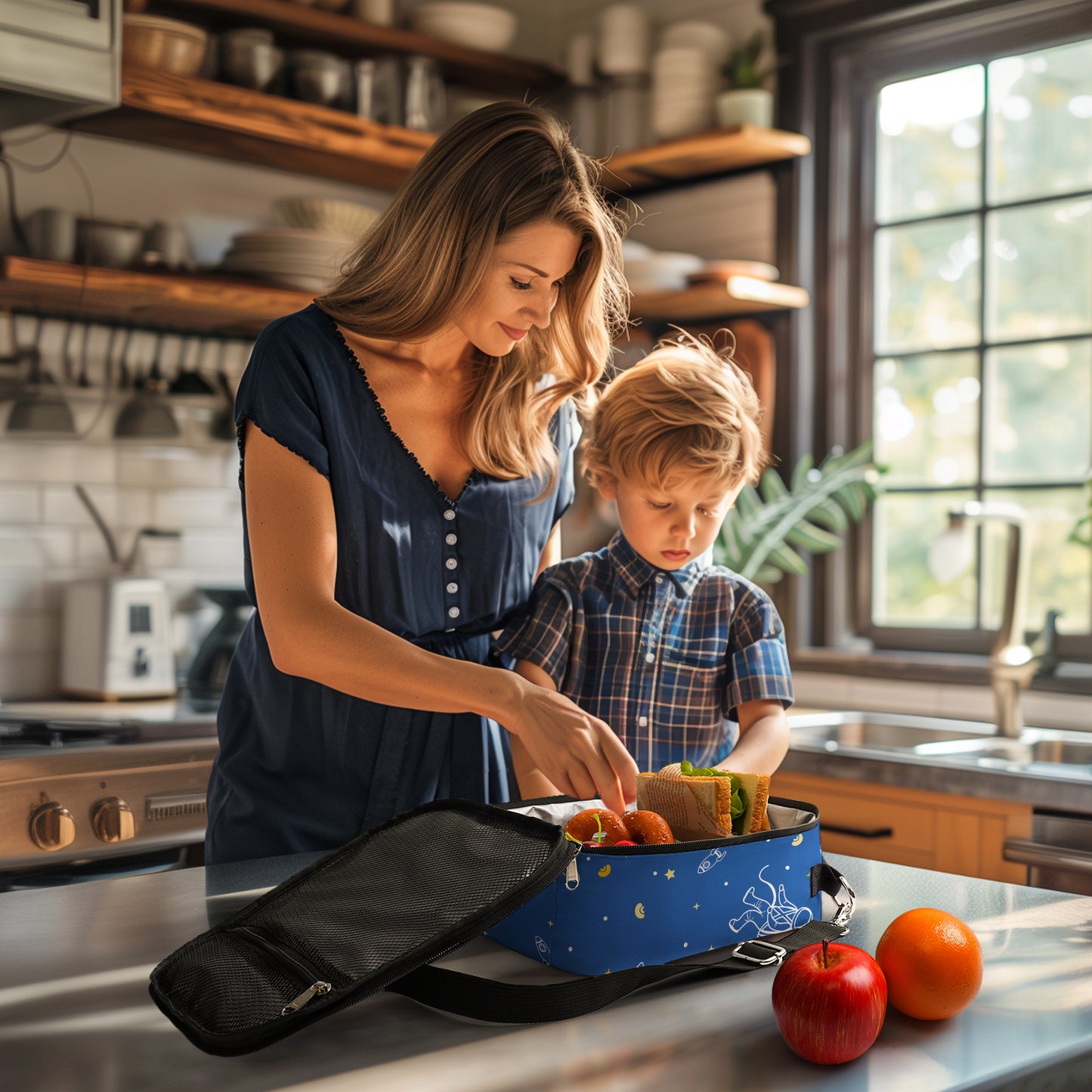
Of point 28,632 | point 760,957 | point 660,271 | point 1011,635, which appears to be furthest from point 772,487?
point 760,957

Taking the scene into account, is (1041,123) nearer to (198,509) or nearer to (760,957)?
(198,509)

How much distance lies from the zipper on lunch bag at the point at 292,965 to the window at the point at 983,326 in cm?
223

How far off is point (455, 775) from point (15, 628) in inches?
69.9

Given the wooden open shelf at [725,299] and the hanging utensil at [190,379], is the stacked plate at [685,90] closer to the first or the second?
the wooden open shelf at [725,299]

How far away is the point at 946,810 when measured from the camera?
2158 millimetres

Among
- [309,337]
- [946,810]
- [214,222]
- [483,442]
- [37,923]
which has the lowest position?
[946,810]

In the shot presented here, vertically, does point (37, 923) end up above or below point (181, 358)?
below

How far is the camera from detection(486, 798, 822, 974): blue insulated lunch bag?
2.93 feet

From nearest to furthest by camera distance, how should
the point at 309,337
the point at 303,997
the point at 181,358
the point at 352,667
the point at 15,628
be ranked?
the point at 303,997 → the point at 352,667 → the point at 309,337 → the point at 15,628 → the point at 181,358

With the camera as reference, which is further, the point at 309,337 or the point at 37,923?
the point at 309,337

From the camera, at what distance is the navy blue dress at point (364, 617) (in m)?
1.35

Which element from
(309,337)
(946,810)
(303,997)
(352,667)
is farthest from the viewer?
(946,810)

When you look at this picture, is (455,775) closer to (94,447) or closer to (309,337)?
(309,337)

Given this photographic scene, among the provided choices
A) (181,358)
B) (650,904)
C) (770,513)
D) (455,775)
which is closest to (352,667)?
(455,775)
